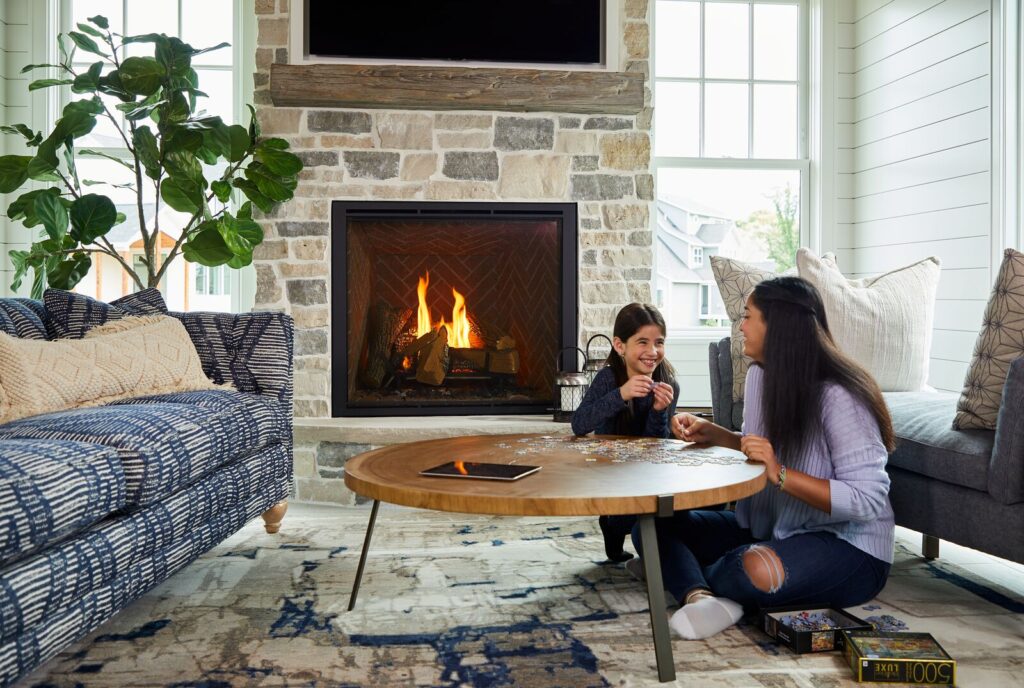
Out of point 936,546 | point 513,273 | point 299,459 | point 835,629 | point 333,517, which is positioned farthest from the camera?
point 513,273

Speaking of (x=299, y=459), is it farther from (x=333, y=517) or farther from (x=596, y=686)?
(x=596, y=686)

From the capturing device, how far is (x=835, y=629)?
193cm

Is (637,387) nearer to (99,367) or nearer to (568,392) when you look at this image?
(568,392)

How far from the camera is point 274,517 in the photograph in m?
3.09

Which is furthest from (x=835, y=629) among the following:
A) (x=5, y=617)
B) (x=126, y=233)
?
(x=126, y=233)

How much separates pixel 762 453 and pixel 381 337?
234cm

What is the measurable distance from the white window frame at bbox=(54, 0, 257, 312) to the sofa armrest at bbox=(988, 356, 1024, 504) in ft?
11.3

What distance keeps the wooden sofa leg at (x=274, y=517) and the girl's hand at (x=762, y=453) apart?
5.64ft

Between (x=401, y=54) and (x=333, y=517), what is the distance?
79.7 inches

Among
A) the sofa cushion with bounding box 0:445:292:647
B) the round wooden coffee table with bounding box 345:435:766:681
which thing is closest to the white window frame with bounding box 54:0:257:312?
the sofa cushion with bounding box 0:445:292:647

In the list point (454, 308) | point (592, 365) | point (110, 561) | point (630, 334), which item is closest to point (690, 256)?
point (592, 365)

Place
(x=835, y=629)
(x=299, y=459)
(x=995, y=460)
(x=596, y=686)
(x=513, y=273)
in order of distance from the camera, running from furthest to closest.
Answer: (x=513, y=273) < (x=299, y=459) < (x=995, y=460) < (x=835, y=629) < (x=596, y=686)

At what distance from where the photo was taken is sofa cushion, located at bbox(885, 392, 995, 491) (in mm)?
2186

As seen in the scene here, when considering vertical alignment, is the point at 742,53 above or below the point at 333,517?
above
